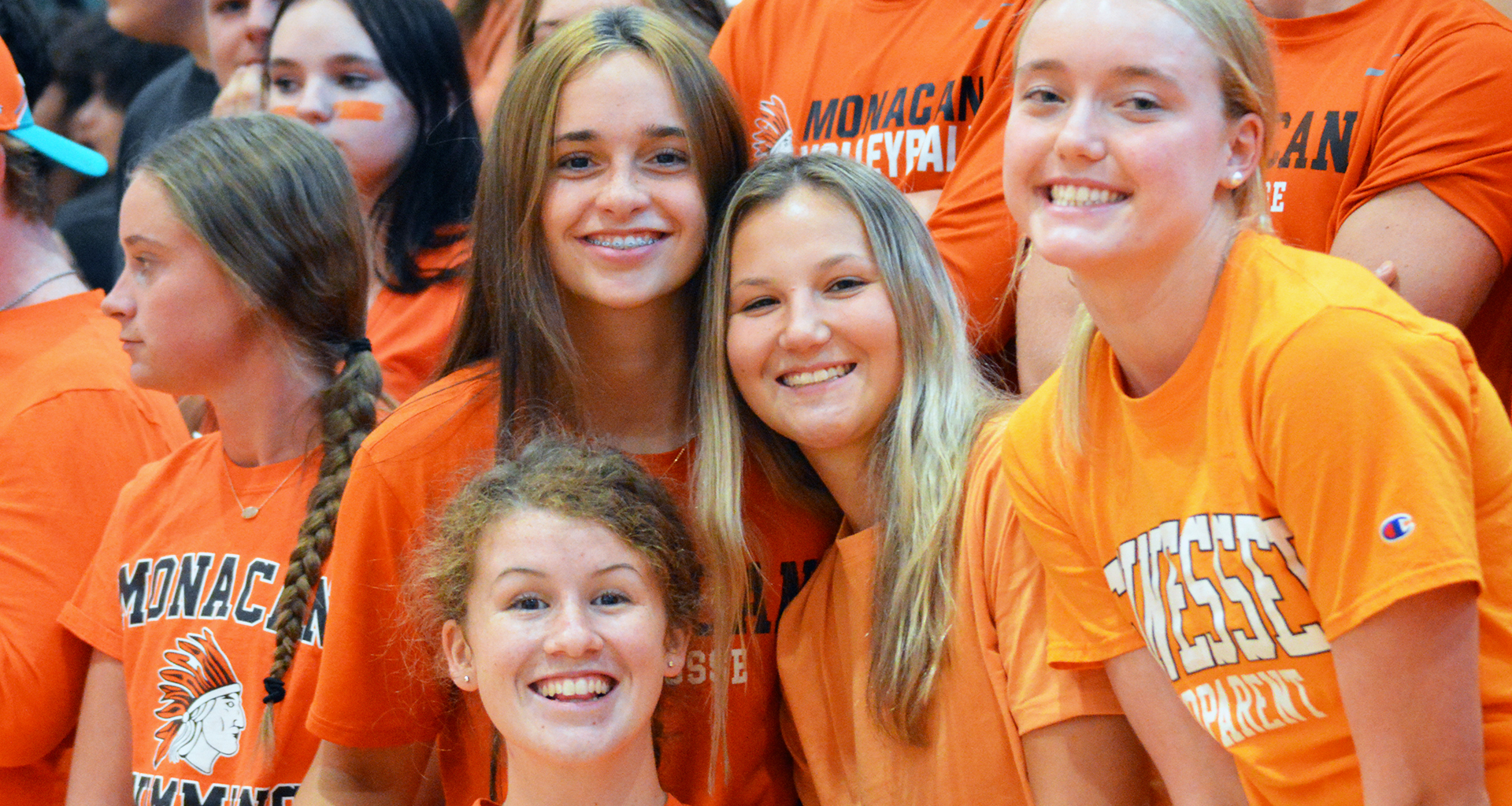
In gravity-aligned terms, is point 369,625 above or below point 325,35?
below

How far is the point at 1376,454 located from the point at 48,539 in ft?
7.38

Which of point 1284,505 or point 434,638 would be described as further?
point 434,638

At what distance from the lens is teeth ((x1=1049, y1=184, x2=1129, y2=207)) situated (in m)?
1.66

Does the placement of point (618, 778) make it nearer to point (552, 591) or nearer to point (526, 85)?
point (552, 591)

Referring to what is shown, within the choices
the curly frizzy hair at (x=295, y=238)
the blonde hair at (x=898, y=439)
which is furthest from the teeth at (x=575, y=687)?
the curly frizzy hair at (x=295, y=238)

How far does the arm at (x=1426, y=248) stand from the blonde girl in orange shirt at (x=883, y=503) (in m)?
0.60

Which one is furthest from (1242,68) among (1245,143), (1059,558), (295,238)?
(295,238)

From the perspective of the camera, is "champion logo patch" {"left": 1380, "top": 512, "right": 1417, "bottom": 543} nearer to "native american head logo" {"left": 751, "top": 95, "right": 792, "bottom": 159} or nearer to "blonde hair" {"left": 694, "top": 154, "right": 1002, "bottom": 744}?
"blonde hair" {"left": 694, "top": 154, "right": 1002, "bottom": 744}

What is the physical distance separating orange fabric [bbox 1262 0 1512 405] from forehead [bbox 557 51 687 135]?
95cm

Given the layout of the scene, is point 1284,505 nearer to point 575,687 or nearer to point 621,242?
point 575,687

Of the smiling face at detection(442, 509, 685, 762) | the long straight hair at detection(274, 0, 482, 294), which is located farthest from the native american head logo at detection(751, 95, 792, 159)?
the smiling face at detection(442, 509, 685, 762)

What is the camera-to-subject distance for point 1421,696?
1456 millimetres

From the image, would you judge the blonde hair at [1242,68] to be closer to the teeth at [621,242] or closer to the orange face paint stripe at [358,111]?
the teeth at [621,242]

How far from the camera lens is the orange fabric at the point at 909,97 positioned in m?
2.57
